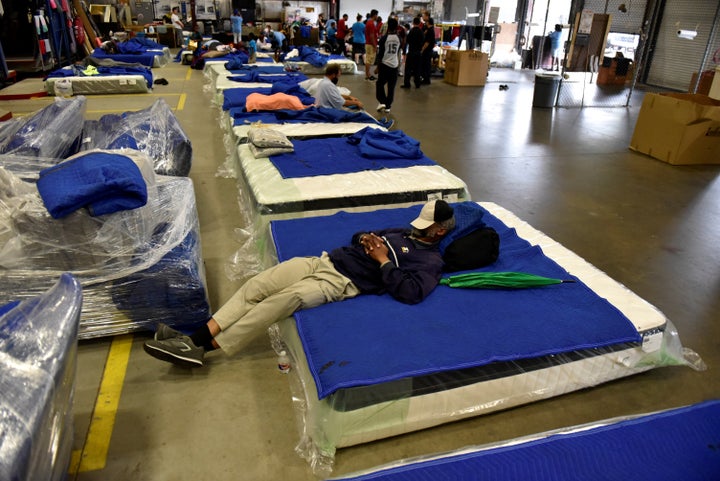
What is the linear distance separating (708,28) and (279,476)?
13.4 meters

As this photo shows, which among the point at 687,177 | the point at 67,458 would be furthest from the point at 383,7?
the point at 67,458

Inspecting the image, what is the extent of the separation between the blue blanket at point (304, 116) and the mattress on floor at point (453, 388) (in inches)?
155

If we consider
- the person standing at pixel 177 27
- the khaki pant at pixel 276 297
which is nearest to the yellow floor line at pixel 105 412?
the khaki pant at pixel 276 297

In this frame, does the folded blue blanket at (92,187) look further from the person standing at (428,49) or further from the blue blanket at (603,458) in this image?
the person standing at (428,49)

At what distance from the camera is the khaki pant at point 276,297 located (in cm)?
267

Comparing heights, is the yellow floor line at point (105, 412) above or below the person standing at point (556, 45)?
below

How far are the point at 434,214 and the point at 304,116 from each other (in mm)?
3894

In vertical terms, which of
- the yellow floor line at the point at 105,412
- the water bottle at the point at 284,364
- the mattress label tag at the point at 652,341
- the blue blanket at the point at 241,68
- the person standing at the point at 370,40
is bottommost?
the yellow floor line at the point at 105,412

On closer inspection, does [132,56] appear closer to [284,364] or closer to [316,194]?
[316,194]

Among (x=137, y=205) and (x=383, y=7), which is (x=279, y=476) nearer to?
(x=137, y=205)

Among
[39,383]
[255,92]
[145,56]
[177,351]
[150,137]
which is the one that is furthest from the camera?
[145,56]

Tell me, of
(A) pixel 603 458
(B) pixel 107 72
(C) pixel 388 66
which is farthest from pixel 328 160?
(B) pixel 107 72

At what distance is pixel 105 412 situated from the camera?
251cm

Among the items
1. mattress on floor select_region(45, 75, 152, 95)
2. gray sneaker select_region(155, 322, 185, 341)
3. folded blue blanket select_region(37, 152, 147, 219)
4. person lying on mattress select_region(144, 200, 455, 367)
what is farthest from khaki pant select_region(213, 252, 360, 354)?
mattress on floor select_region(45, 75, 152, 95)
